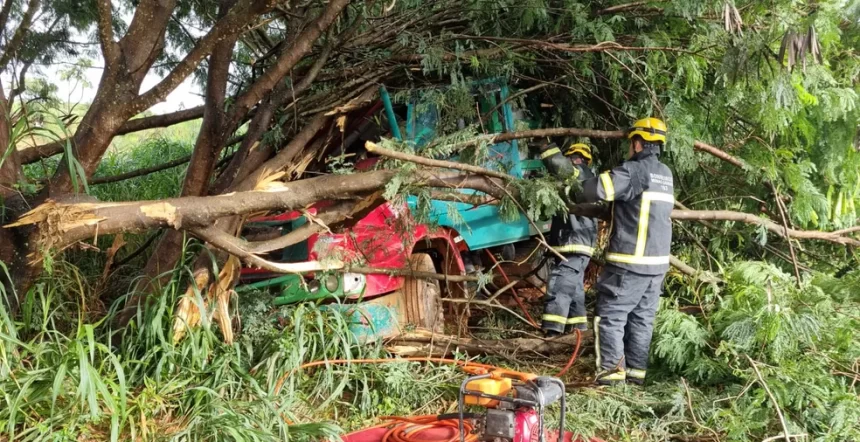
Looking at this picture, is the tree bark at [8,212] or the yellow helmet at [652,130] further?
the yellow helmet at [652,130]

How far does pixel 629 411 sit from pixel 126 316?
3113mm

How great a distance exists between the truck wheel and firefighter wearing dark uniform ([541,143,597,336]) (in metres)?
0.94

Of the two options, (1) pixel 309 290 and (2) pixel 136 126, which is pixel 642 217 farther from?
(2) pixel 136 126

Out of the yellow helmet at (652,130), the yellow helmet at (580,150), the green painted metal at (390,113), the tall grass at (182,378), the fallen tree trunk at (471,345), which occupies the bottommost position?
the fallen tree trunk at (471,345)

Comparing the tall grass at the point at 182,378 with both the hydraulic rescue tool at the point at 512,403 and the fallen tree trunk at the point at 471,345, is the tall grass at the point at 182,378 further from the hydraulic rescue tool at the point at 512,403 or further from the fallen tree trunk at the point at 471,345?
the hydraulic rescue tool at the point at 512,403

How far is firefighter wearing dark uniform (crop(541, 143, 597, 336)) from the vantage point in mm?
4875

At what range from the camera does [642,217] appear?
166 inches

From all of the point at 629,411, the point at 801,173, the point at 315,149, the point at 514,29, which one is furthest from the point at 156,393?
the point at 801,173

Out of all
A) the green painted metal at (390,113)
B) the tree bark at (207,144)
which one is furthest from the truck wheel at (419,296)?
the tree bark at (207,144)

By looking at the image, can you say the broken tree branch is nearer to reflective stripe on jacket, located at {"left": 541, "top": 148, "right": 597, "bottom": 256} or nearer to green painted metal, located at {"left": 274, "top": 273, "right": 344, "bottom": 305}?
green painted metal, located at {"left": 274, "top": 273, "right": 344, "bottom": 305}

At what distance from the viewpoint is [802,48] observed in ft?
9.53

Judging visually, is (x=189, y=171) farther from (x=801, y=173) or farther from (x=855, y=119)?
(x=855, y=119)

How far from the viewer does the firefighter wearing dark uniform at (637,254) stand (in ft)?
Result: 13.7

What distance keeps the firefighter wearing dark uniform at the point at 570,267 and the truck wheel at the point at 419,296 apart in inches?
37.1
